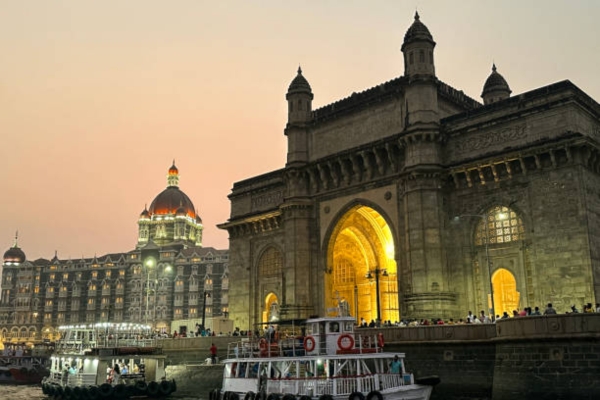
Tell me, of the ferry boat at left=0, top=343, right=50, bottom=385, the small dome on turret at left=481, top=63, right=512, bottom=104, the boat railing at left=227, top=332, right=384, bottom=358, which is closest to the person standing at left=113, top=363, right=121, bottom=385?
the boat railing at left=227, top=332, right=384, bottom=358

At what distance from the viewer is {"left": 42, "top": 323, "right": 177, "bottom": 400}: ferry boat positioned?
1586 inches

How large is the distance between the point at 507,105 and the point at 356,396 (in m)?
22.2

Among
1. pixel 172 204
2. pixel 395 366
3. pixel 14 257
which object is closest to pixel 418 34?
pixel 395 366

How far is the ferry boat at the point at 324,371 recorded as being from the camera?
85.0 ft

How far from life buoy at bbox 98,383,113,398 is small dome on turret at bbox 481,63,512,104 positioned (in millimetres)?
38378

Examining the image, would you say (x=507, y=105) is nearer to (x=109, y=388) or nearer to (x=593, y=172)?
(x=593, y=172)

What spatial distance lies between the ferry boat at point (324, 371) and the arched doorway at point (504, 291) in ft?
41.2

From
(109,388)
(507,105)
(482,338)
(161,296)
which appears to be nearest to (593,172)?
(507,105)

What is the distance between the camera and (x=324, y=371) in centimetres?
2741

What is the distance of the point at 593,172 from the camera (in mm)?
36562

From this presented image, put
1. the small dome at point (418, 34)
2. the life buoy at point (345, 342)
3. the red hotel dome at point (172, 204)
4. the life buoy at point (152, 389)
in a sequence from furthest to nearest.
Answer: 1. the red hotel dome at point (172, 204)
2. the small dome at point (418, 34)
3. the life buoy at point (152, 389)
4. the life buoy at point (345, 342)

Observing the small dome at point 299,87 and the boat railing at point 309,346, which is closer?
the boat railing at point 309,346

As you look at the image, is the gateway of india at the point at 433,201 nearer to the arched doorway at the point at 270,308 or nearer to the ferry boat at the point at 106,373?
the arched doorway at the point at 270,308

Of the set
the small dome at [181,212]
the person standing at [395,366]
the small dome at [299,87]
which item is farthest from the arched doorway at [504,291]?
the small dome at [181,212]
